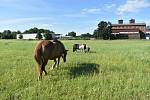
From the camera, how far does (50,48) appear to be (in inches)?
574

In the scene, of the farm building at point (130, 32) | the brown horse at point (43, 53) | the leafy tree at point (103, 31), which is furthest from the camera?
the farm building at point (130, 32)

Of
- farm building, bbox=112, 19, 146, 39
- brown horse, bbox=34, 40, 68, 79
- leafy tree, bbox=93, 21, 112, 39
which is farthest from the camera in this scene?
farm building, bbox=112, 19, 146, 39

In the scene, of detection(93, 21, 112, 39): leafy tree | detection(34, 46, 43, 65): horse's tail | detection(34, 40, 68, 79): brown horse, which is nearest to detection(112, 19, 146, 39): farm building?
detection(93, 21, 112, 39): leafy tree

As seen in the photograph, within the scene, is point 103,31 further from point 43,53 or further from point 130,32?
point 43,53

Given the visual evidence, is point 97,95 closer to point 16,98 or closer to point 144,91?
point 144,91

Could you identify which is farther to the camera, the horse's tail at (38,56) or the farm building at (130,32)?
the farm building at (130,32)

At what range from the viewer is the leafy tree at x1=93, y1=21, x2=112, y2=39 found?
134000mm

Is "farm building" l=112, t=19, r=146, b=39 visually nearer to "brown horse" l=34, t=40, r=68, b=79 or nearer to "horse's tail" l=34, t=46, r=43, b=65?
"brown horse" l=34, t=40, r=68, b=79

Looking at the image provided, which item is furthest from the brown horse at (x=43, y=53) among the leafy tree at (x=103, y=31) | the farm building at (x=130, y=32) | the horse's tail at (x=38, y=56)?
the farm building at (x=130, y=32)

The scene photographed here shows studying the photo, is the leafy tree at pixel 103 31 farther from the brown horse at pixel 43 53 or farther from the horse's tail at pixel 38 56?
the horse's tail at pixel 38 56

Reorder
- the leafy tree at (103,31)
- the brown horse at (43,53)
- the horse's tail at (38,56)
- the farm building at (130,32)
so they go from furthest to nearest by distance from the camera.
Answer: the farm building at (130,32)
the leafy tree at (103,31)
the horse's tail at (38,56)
the brown horse at (43,53)

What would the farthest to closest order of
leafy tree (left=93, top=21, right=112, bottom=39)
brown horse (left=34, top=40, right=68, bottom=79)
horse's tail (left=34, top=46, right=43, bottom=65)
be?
1. leafy tree (left=93, top=21, right=112, bottom=39)
2. horse's tail (left=34, top=46, right=43, bottom=65)
3. brown horse (left=34, top=40, right=68, bottom=79)

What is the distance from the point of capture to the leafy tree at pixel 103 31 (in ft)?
440

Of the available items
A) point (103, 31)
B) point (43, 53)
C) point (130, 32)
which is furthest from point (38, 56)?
point (130, 32)
